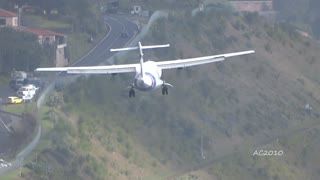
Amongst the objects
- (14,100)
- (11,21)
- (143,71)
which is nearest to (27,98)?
(14,100)

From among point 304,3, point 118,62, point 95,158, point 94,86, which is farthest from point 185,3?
point 95,158

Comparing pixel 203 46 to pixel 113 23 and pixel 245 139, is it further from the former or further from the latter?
pixel 245 139

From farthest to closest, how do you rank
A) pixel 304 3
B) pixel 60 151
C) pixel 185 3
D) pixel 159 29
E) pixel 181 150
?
1. pixel 304 3
2. pixel 185 3
3. pixel 159 29
4. pixel 181 150
5. pixel 60 151

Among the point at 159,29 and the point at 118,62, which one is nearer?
the point at 118,62

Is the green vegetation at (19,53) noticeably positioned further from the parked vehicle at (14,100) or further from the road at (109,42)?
the parked vehicle at (14,100)

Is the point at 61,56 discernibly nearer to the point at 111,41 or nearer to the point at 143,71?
the point at 111,41

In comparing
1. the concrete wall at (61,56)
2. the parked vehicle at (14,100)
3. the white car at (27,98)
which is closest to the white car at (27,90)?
the white car at (27,98)
